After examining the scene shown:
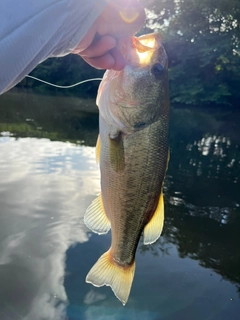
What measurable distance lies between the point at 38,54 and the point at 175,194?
285 inches

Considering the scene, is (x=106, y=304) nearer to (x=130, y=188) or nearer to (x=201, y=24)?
(x=130, y=188)

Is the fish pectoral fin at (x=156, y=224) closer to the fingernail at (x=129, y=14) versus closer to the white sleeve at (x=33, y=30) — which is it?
the fingernail at (x=129, y=14)

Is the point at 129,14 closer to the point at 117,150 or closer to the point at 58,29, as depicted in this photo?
the point at 58,29

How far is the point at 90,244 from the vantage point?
570 cm

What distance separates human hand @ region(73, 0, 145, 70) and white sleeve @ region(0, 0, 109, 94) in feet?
0.59

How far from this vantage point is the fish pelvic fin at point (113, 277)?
2.30 m

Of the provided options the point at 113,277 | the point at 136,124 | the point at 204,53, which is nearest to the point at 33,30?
the point at 136,124

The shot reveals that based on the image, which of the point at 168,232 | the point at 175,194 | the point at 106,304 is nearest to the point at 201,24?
the point at 175,194

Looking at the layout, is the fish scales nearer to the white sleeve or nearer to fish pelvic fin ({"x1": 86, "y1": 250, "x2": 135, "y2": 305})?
fish pelvic fin ({"x1": 86, "y1": 250, "x2": 135, "y2": 305})

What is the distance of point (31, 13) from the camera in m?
1.26

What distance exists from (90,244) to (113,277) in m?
3.43

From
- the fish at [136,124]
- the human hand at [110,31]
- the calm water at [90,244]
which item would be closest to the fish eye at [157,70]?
the fish at [136,124]

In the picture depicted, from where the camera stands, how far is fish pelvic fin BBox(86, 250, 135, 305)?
2303mm

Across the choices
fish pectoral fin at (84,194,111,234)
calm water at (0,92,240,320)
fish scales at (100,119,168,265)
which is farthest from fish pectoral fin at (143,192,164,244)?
calm water at (0,92,240,320)
